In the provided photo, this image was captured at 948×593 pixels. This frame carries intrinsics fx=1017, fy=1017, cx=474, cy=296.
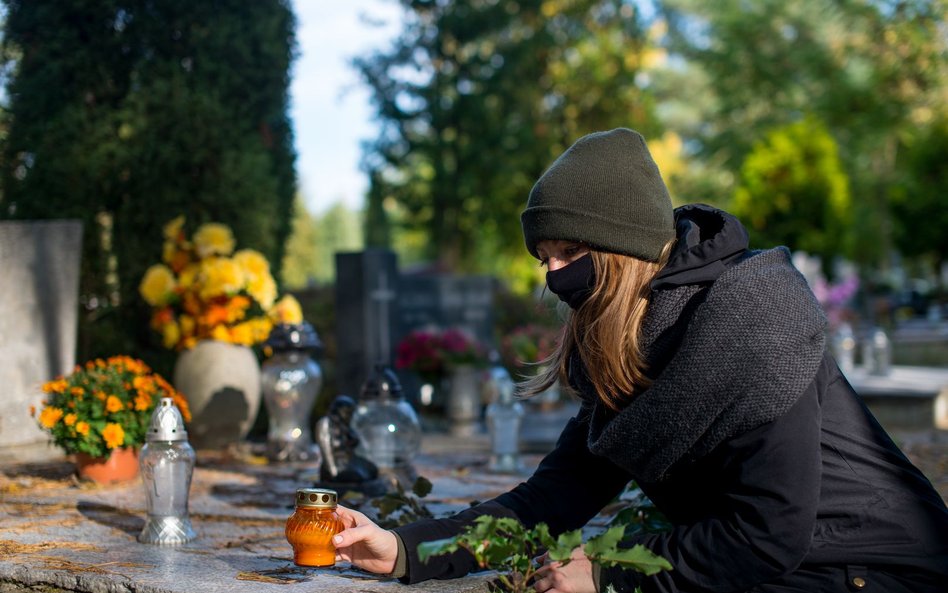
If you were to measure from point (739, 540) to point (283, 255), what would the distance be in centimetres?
644

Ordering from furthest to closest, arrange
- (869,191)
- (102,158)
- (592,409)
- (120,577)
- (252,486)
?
(869,191) < (102,158) < (252,486) < (120,577) < (592,409)

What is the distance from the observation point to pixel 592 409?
249 centimetres

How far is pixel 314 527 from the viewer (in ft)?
8.52

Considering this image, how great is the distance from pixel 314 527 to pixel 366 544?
8.0 inches

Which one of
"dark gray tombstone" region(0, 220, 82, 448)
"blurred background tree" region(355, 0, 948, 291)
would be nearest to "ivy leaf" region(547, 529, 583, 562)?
"dark gray tombstone" region(0, 220, 82, 448)

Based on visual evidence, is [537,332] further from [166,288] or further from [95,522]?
[95,522]

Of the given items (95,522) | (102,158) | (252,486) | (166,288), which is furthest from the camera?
(102,158)

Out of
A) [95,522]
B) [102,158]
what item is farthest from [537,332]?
[95,522]

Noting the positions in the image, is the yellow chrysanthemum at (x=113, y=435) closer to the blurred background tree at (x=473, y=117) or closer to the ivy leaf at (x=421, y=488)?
the ivy leaf at (x=421, y=488)

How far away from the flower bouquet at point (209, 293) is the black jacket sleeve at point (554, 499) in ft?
13.2

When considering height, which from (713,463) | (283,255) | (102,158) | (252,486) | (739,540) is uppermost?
(102,158)

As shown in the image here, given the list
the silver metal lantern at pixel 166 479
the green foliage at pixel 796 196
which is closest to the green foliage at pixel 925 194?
the green foliage at pixel 796 196

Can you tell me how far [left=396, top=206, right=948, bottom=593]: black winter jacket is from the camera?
2029mm

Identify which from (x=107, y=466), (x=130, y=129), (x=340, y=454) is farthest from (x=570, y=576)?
(x=130, y=129)
